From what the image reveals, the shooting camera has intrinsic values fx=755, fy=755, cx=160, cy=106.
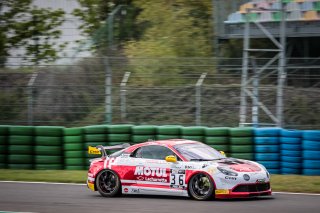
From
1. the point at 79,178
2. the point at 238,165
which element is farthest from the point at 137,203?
the point at 79,178

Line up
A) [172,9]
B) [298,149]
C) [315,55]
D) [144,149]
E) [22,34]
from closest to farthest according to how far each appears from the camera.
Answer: [144,149], [298,149], [315,55], [172,9], [22,34]

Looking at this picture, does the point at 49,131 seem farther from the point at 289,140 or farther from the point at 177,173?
the point at 177,173

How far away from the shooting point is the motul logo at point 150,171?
13656 millimetres

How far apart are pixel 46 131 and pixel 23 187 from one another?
10.8 ft

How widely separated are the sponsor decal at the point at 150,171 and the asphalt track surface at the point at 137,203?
44 centimetres

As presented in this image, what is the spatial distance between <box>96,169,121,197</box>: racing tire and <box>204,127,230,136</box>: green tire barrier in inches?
170

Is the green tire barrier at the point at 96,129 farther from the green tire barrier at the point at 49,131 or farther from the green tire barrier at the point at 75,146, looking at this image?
the green tire barrier at the point at 49,131

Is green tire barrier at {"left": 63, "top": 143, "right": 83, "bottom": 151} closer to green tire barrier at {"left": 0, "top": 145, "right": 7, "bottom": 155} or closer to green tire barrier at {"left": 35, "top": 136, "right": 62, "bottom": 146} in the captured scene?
green tire barrier at {"left": 35, "top": 136, "right": 62, "bottom": 146}

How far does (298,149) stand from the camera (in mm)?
17031

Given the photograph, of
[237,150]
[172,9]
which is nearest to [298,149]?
[237,150]

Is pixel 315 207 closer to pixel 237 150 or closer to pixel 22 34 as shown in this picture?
pixel 237 150

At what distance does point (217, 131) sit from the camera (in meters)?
17.9

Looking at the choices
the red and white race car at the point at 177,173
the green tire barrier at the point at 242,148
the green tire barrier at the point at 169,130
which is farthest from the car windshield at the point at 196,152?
the green tire barrier at the point at 169,130

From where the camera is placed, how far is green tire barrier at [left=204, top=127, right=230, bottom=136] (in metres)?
17.8
